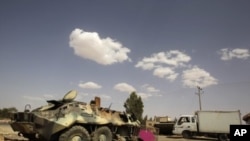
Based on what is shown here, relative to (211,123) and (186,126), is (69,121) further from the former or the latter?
(186,126)

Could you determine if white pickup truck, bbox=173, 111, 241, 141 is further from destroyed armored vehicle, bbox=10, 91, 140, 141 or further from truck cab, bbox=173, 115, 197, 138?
destroyed armored vehicle, bbox=10, 91, 140, 141

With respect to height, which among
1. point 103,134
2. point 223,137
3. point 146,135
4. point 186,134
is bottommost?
point 223,137

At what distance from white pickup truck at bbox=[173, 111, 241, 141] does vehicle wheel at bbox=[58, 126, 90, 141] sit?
1418 centimetres

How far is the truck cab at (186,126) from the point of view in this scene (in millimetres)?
24822

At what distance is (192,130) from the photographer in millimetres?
24750

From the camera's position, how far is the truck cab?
81.4ft

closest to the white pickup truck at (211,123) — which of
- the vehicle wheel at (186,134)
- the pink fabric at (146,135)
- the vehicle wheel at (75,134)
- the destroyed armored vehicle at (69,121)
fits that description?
the vehicle wheel at (186,134)

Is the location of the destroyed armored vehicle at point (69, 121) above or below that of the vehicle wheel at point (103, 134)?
above

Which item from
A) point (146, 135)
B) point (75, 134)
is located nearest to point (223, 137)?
point (146, 135)

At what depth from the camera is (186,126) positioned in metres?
25.2

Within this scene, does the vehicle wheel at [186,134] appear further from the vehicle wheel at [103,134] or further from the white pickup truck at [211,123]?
the vehicle wheel at [103,134]

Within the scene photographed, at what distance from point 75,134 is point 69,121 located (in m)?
0.62

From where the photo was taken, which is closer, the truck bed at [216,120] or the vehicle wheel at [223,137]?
the truck bed at [216,120]

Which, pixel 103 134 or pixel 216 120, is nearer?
pixel 103 134
